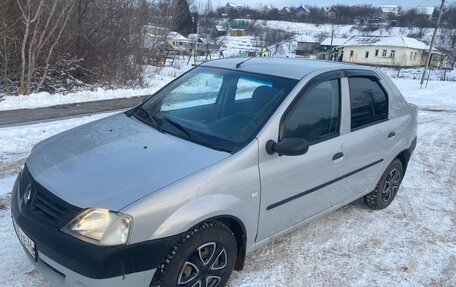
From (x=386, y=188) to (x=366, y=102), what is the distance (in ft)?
4.10

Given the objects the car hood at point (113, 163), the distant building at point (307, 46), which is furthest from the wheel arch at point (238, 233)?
the distant building at point (307, 46)

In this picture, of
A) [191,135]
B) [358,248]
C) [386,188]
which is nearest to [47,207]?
[191,135]

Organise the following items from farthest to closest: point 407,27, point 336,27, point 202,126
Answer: point 336,27 < point 407,27 < point 202,126

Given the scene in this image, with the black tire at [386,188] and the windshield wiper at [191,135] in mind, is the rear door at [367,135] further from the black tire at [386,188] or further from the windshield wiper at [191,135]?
the windshield wiper at [191,135]

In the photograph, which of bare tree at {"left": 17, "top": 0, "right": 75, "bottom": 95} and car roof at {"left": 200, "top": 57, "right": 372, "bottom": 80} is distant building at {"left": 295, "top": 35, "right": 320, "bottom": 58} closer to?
bare tree at {"left": 17, "top": 0, "right": 75, "bottom": 95}

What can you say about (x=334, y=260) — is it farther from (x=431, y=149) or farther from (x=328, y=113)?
(x=431, y=149)

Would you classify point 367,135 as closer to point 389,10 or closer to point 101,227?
point 101,227

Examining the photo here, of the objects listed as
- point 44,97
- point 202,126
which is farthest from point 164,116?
point 44,97

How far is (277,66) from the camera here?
12.1 feet

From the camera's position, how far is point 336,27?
379ft

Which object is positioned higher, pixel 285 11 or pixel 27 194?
pixel 27 194

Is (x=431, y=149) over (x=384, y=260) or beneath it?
beneath

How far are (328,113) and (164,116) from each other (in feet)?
4.88

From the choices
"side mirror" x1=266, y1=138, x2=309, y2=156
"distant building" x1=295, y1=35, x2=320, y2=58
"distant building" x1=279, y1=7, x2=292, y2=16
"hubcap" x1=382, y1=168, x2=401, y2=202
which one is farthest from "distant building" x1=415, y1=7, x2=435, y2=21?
"side mirror" x1=266, y1=138, x2=309, y2=156
